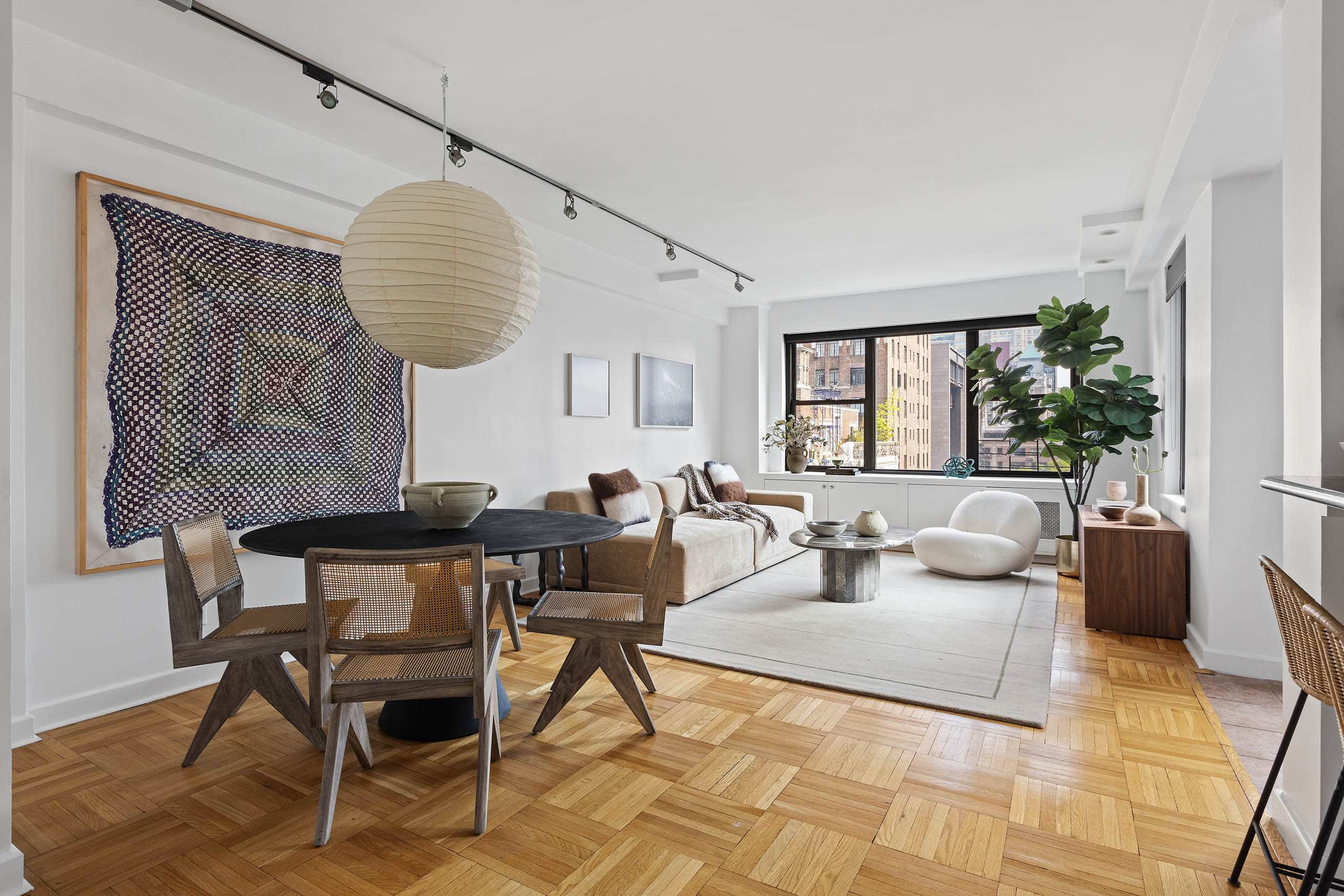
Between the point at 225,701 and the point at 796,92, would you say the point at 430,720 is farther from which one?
the point at 796,92

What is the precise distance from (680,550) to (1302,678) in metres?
3.25

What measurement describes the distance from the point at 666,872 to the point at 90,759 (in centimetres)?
201

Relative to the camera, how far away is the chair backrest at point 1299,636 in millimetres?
1307

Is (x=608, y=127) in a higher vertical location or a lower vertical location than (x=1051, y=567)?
higher

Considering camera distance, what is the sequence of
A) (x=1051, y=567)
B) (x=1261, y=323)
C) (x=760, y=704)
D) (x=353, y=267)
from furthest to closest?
(x=1051, y=567) < (x=1261, y=323) < (x=760, y=704) < (x=353, y=267)

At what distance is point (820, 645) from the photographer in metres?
3.65

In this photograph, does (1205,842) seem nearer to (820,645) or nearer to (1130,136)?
(820,645)

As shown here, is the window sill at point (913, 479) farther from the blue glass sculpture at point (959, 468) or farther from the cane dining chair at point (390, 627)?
the cane dining chair at point (390, 627)

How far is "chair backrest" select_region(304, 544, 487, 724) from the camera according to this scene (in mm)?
1840

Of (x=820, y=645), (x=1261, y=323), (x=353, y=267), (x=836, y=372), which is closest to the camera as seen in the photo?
(x=353, y=267)

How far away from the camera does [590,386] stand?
5.60 meters

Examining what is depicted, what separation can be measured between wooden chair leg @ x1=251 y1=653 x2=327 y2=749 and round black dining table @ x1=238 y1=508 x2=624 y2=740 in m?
0.25

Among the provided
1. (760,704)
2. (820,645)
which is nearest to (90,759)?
(760,704)

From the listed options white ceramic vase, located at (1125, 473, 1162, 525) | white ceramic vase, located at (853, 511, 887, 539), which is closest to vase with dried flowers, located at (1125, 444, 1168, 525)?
white ceramic vase, located at (1125, 473, 1162, 525)
